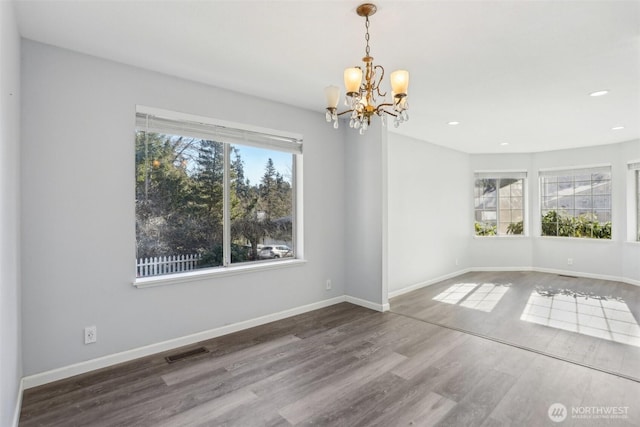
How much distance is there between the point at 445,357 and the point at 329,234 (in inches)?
80.2

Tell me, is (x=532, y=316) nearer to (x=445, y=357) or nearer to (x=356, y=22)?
(x=445, y=357)

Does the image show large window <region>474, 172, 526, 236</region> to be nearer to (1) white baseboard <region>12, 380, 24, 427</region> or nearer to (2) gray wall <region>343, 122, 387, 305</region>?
(2) gray wall <region>343, 122, 387, 305</region>

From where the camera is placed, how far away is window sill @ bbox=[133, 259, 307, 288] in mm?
2912

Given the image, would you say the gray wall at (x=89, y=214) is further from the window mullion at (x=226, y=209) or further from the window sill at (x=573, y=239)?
the window sill at (x=573, y=239)

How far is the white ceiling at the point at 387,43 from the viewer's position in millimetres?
2029

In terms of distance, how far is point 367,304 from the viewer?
4328mm

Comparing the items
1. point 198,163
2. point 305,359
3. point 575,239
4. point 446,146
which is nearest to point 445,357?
point 305,359

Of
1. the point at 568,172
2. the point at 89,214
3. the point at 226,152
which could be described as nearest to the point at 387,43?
the point at 226,152

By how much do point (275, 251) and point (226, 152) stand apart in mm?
1313

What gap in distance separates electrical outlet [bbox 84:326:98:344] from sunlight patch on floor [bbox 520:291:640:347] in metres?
4.48

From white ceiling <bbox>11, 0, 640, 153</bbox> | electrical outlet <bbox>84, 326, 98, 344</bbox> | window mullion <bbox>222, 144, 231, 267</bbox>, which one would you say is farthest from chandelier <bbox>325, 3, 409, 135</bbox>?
electrical outlet <bbox>84, 326, 98, 344</bbox>

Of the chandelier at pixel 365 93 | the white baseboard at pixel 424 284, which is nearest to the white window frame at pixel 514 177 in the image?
the white baseboard at pixel 424 284

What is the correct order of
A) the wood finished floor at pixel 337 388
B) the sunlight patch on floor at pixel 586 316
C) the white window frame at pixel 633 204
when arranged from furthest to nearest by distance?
the white window frame at pixel 633 204
the sunlight patch on floor at pixel 586 316
the wood finished floor at pixel 337 388

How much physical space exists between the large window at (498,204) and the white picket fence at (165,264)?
5.94 metres
